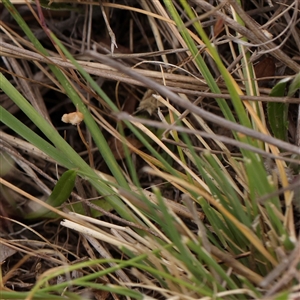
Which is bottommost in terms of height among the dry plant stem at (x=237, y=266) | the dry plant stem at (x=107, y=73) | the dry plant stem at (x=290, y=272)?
the dry plant stem at (x=237, y=266)

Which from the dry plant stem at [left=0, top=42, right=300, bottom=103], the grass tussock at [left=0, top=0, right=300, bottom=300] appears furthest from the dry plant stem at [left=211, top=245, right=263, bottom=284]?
the dry plant stem at [left=0, top=42, right=300, bottom=103]

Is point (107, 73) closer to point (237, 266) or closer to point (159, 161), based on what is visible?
point (159, 161)

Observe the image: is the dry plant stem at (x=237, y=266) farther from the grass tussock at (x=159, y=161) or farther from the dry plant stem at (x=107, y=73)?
the dry plant stem at (x=107, y=73)

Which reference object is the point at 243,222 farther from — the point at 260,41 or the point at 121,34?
the point at 121,34

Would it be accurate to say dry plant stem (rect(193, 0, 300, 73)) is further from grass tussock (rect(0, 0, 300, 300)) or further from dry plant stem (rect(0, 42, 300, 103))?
dry plant stem (rect(0, 42, 300, 103))

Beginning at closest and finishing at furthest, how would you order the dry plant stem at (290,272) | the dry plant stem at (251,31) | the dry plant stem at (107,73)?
1. the dry plant stem at (290,272)
2. the dry plant stem at (251,31)
3. the dry plant stem at (107,73)

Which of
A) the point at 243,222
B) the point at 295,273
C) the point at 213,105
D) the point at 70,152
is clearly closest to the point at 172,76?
the point at 213,105

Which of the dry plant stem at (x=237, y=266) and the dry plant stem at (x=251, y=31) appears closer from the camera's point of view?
the dry plant stem at (x=237, y=266)

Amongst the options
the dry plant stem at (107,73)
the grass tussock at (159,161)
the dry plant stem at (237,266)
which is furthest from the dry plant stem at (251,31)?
the dry plant stem at (237,266)

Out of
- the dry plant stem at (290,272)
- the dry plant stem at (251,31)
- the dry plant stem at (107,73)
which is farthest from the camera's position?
the dry plant stem at (107,73)
